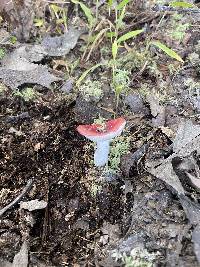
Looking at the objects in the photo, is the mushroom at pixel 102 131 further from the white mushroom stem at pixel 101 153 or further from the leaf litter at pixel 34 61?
the leaf litter at pixel 34 61

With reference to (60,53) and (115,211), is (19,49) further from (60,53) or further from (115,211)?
(115,211)

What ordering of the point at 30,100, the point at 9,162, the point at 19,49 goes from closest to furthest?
the point at 9,162 → the point at 30,100 → the point at 19,49

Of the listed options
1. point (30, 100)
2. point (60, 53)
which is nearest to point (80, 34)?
point (60, 53)

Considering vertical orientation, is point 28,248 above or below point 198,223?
below

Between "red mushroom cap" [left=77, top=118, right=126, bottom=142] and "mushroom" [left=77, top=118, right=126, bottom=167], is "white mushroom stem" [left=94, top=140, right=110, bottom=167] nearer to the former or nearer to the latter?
"mushroom" [left=77, top=118, right=126, bottom=167]

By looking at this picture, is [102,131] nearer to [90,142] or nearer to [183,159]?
[90,142]

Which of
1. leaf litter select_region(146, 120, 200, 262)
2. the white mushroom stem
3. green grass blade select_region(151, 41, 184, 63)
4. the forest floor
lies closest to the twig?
the forest floor
